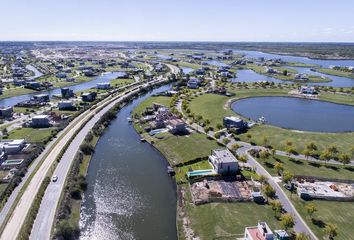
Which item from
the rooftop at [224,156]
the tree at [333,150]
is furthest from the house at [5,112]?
the tree at [333,150]

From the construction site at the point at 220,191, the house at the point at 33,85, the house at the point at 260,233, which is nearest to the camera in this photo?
the house at the point at 260,233

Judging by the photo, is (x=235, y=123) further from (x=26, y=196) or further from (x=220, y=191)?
A: (x=26, y=196)

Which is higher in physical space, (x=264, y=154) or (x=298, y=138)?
(x=264, y=154)

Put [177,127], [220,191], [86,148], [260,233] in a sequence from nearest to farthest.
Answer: [260,233]
[220,191]
[86,148]
[177,127]

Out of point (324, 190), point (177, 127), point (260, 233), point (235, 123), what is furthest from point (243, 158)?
point (260, 233)

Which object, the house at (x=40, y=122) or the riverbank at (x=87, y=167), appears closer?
the riverbank at (x=87, y=167)

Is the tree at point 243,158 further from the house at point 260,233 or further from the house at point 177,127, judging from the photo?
the house at point 260,233

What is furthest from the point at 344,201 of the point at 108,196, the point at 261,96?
the point at 261,96
